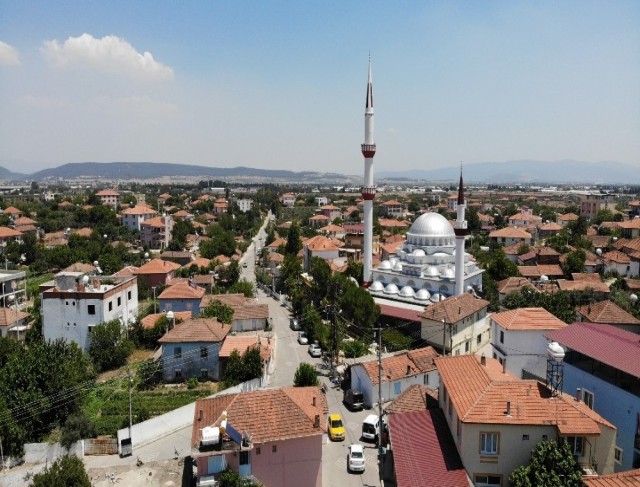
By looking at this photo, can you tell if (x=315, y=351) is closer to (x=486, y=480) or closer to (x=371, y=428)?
(x=371, y=428)

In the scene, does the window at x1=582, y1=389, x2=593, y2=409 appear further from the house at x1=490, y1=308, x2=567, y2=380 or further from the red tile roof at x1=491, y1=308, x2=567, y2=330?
the red tile roof at x1=491, y1=308, x2=567, y2=330

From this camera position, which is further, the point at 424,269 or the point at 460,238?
the point at 424,269

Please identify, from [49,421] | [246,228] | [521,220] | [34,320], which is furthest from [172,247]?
[521,220]

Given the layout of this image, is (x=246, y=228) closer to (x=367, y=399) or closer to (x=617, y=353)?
(x=367, y=399)

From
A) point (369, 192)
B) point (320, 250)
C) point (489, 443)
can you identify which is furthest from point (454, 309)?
point (320, 250)

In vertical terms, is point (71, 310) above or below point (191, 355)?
above

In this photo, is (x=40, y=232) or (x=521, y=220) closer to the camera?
(x=40, y=232)
